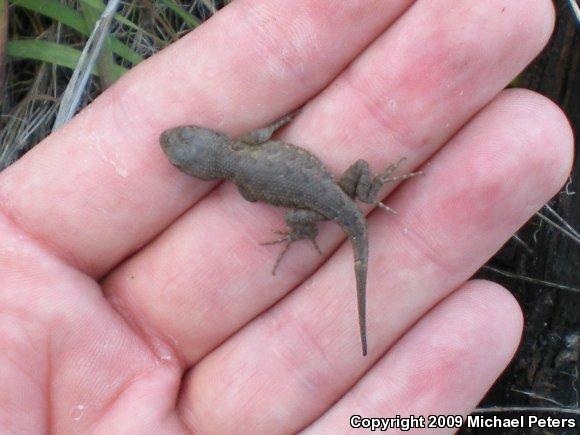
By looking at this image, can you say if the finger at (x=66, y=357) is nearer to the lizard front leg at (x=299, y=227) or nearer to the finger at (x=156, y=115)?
the finger at (x=156, y=115)

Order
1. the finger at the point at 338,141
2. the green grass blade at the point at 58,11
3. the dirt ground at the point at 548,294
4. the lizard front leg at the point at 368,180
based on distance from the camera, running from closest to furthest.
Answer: the finger at the point at 338,141 → the lizard front leg at the point at 368,180 → the green grass blade at the point at 58,11 → the dirt ground at the point at 548,294

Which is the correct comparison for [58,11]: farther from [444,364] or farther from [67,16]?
[444,364]

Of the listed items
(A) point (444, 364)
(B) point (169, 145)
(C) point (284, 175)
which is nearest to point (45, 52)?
(B) point (169, 145)

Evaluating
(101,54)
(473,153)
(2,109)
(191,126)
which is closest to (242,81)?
(191,126)

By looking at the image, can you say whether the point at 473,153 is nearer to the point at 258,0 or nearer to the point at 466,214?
the point at 466,214

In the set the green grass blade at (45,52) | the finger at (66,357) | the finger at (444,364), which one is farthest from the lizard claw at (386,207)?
the green grass blade at (45,52)

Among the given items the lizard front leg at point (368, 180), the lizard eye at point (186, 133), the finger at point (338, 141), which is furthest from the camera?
the lizard eye at point (186, 133)

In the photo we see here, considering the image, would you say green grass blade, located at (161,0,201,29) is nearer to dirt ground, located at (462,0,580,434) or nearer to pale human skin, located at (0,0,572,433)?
pale human skin, located at (0,0,572,433)

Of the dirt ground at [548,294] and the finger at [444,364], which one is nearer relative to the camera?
the finger at [444,364]
